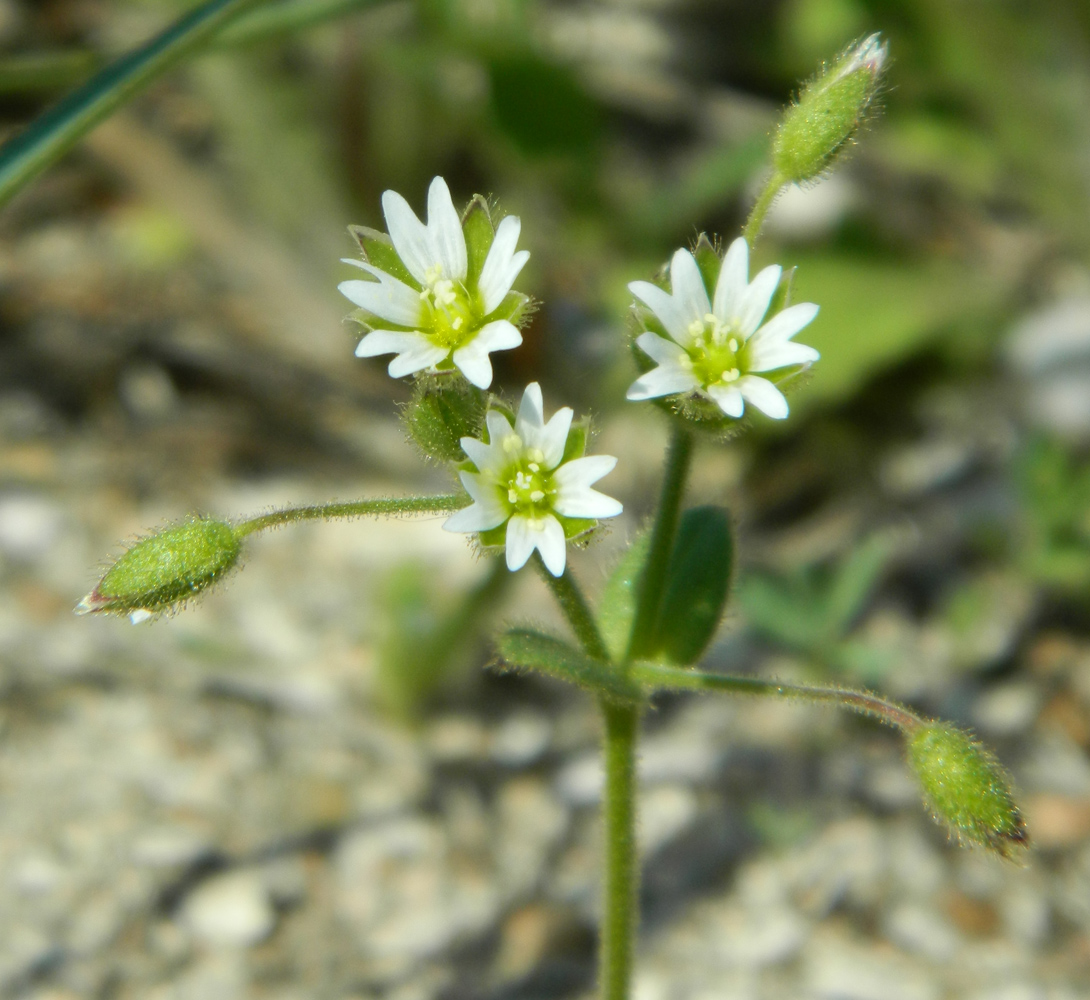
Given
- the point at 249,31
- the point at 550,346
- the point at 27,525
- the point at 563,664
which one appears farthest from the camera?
the point at 550,346

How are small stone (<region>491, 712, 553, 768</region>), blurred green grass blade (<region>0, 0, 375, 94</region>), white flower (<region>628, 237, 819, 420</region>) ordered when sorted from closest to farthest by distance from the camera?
white flower (<region>628, 237, 819, 420</region>), blurred green grass blade (<region>0, 0, 375, 94</region>), small stone (<region>491, 712, 553, 768</region>)

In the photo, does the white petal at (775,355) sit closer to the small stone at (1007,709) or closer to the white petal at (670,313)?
the white petal at (670,313)

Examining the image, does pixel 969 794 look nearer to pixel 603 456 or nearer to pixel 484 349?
pixel 603 456

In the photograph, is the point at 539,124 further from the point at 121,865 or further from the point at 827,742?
the point at 121,865

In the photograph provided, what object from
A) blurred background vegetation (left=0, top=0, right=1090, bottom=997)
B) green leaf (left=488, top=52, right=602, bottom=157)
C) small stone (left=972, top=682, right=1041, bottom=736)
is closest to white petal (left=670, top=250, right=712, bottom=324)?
blurred background vegetation (left=0, top=0, right=1090, bottom=997)

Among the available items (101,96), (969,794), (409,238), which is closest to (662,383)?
(409,238)

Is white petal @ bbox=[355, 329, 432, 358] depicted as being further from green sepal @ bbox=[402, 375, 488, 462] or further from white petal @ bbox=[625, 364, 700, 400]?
white petal @ bbox=[625, 364, 700, 400]

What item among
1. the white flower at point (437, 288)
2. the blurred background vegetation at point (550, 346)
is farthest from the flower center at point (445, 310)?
the blurred background vegetation at point (550, 346)
